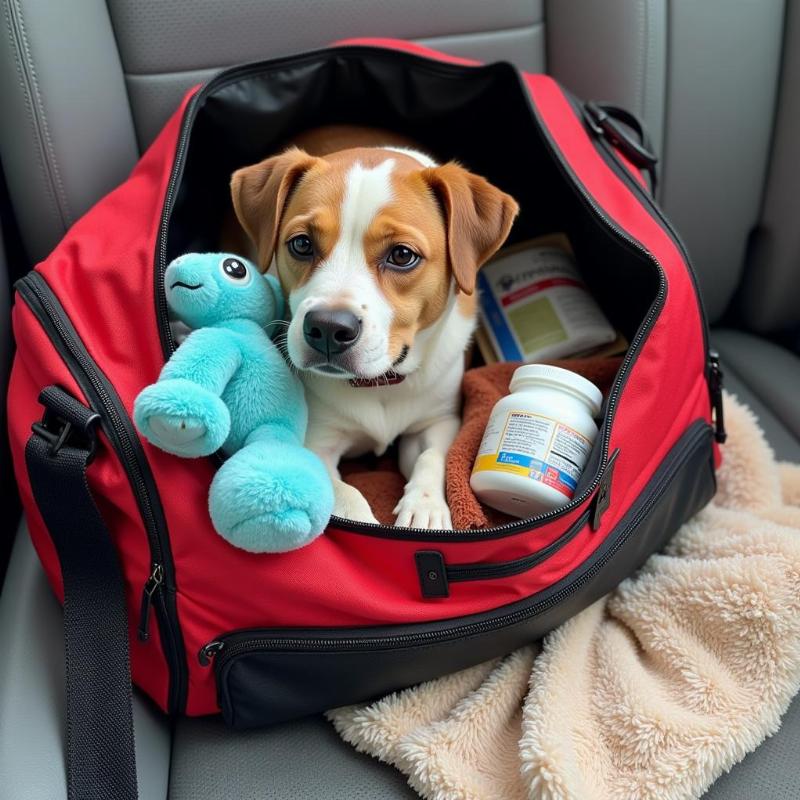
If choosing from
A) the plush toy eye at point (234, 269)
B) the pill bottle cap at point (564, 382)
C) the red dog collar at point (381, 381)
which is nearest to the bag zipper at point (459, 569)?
the pill bottle cap at point (564, 382)

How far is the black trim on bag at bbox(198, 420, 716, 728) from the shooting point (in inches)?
39.1

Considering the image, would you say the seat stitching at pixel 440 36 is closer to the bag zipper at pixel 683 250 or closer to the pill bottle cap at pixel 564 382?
the bag zipper at pixel 683 250

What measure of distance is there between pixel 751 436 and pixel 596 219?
52cm

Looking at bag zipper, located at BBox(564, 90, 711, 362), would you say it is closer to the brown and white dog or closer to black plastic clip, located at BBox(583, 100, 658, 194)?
black plastic clip, located at BBox(583, 100, 658, 194)

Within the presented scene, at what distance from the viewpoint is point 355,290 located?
42.4 inches

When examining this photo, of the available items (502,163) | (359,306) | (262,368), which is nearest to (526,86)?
(502,163)

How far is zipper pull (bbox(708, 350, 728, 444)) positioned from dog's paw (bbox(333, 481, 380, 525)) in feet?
1.91

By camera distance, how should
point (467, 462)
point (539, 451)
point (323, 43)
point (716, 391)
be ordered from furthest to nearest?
1. point (323, 43)
2. point (716, 391)
3. point (467, 462)
4. point (539, 451)

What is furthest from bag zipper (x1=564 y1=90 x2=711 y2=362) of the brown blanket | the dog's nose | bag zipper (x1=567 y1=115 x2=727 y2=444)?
the dog's nose

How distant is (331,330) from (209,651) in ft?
1.41

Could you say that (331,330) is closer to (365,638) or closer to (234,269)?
(234,269)

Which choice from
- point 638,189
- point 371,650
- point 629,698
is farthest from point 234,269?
point 629,698

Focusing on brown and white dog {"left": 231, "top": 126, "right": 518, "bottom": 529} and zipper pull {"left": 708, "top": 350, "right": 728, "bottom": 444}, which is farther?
zipper pull {"left": 708, "top": 350, "right": 728, "bottom": 444}

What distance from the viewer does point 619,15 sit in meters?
1.49
